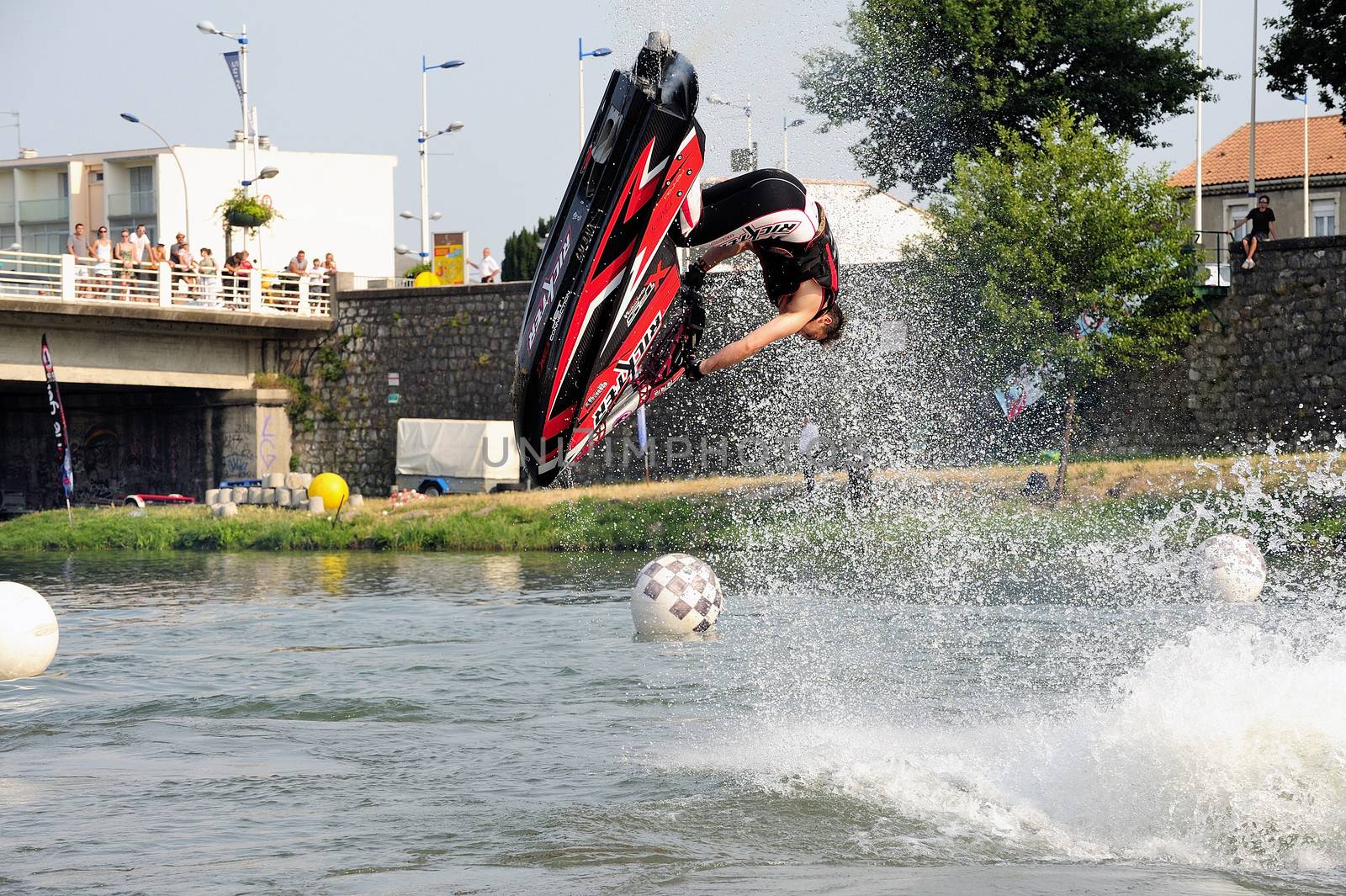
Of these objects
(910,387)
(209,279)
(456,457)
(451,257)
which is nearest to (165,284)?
(209,279)

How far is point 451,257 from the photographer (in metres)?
68.2

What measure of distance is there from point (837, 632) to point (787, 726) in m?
5.38

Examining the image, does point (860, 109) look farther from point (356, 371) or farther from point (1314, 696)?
point (356, 371)

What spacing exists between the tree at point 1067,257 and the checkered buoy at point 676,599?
1443 cm

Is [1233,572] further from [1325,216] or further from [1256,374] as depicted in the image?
[1325,216]

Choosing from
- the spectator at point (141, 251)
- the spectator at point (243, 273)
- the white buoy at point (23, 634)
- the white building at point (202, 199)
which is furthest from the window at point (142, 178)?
the white buoy at point (23, 634)

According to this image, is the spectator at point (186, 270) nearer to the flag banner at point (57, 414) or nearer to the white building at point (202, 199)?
the flag banner at point (57, 414)

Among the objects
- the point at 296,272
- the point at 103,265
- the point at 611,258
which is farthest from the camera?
the point at 296,272

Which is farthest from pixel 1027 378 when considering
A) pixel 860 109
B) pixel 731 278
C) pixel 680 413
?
pixel 860 109

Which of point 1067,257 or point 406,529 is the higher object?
point 1067,257

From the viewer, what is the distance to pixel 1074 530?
26.4 metres

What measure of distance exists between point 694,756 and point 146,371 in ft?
113

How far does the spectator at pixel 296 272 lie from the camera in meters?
45.7

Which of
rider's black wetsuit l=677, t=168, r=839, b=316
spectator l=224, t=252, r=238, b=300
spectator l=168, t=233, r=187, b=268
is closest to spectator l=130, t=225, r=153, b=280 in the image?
spectator l=168, t=233, r=187, b=268
